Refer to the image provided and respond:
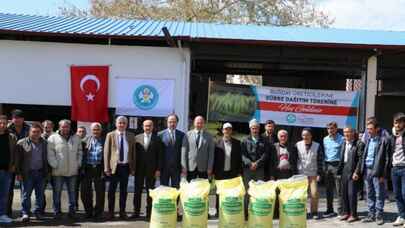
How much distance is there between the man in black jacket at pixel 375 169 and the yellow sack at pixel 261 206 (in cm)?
306

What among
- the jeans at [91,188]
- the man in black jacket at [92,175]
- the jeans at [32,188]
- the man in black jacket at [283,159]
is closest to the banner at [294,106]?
the man in black jacket at [283,159]

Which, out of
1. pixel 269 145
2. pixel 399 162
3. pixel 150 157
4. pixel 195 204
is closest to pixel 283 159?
pixel 269 145

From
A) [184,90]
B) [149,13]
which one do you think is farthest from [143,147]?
[149,13]

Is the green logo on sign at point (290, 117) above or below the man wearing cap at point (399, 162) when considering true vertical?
above

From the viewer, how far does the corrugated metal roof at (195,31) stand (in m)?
13.8

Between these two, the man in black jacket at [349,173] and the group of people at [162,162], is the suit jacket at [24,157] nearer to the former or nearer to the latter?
the group of people at [162,162]

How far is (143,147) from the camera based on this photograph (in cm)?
1059

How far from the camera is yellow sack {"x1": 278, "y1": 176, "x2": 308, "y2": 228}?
8.04 metres

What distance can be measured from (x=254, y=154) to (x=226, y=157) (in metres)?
0.52

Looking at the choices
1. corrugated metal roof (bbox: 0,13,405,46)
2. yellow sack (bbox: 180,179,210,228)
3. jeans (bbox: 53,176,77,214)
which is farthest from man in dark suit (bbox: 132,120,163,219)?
corrugated metal roof (bbox: 0,13,405,46)

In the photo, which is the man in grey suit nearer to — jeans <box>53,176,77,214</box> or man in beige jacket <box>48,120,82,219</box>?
man in beige jacket <box>48,120,82,219</box>

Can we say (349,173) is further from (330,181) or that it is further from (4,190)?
(4,190)

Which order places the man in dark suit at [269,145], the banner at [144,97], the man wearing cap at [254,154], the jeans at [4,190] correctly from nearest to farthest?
1. the jeans at [4,190]
2. the man wearing cap at [254,154]
3. the man in dark suit at [269,145]
4. the banner at [144,97]

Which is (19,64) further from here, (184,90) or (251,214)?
(251,214)
